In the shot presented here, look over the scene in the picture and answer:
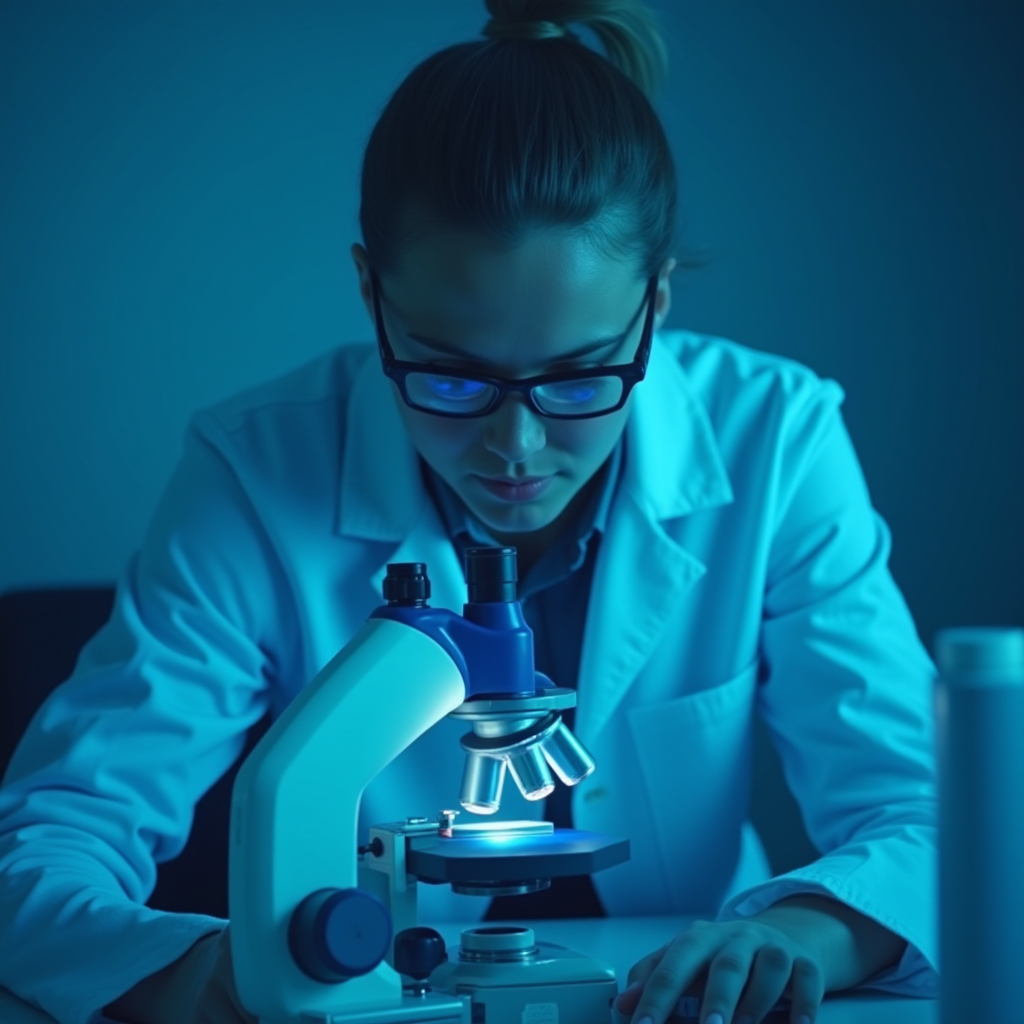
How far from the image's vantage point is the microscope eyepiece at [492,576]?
103 centimetres

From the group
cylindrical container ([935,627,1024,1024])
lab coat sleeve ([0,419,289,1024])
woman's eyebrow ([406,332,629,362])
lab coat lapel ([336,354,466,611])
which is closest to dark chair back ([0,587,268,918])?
lab coat sleeve ([0,419,289,1024])

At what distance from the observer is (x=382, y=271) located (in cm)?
133

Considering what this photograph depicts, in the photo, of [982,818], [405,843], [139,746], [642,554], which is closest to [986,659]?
[982,818]

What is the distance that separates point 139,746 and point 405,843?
47cm

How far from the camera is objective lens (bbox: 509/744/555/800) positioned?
39.6 inches

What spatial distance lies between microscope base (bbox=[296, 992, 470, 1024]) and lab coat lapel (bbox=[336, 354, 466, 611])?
593 mm

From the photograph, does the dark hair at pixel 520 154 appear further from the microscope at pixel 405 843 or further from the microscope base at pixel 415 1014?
the microscope base at pixel 415 1014

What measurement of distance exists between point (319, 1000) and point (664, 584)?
724mm

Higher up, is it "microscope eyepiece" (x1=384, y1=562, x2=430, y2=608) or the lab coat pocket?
"microscope eyepiece" (x1=384, y1=562, x2=430, y2=608)

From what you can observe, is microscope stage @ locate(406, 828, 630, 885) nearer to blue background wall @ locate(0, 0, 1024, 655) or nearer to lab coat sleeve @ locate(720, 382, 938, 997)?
lab coat sleeve @ locate(720, 382, 938, 997)

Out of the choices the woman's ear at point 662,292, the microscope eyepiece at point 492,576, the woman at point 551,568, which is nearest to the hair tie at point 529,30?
the woman at point 551,568

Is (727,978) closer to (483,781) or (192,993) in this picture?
(483,781)

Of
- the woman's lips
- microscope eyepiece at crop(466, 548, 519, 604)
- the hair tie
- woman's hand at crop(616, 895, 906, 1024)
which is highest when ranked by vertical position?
the hair tie

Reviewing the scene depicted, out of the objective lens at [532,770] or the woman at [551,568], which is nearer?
the objective lens at [532,770]
